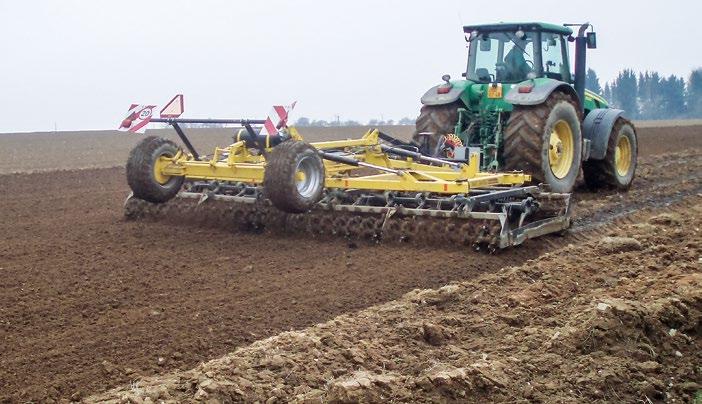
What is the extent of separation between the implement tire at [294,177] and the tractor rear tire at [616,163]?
4962 mm

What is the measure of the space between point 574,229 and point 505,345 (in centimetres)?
422

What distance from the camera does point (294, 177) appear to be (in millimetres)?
7820

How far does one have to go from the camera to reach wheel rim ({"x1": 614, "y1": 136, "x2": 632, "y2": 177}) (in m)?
12.1

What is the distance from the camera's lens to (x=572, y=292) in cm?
627

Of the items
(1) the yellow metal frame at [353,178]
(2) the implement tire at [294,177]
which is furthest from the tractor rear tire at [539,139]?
(2) the implement tire at [294,177]

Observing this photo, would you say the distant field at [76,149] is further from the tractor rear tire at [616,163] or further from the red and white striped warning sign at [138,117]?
the red and white striped warning sign at [138,117]

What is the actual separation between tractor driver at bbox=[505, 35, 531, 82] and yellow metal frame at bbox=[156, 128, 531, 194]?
1.80 m

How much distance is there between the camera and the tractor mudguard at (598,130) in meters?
11.3

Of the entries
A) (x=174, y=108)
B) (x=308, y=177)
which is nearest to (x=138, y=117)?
(x=174, y=108)

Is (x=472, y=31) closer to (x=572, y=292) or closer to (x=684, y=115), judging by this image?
(x=572, y=292)

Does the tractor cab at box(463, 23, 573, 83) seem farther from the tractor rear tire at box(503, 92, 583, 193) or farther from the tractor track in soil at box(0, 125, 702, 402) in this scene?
the tractor track in soil at box(0, 125, 702, 402)

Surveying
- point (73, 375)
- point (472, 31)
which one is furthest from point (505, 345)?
point (472, 31)

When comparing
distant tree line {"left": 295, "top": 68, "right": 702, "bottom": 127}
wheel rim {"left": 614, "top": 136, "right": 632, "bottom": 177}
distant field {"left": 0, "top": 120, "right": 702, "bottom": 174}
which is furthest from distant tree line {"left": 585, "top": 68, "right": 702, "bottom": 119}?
wheel rim {"left": 614, "top": 136, "right": 632, "bottom": 177}

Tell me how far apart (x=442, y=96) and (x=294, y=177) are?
3275mm
